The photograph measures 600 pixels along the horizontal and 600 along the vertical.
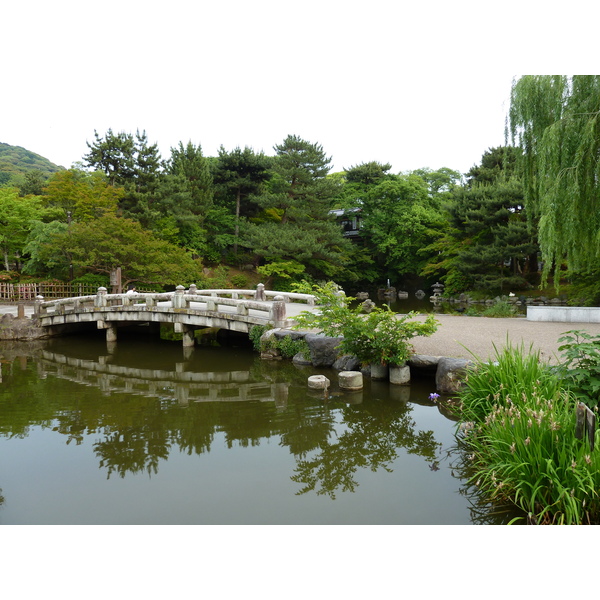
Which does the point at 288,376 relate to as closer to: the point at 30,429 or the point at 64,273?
the point at 30,429

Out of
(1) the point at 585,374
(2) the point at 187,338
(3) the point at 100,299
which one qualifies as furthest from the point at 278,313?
(1) the point at 585,374

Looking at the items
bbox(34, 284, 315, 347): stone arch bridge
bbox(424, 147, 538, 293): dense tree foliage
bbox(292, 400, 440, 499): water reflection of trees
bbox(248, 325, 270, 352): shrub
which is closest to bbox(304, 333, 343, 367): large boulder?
bbox(34, 284, 315, 347): stone arch bridge

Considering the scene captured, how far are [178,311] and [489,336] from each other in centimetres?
801

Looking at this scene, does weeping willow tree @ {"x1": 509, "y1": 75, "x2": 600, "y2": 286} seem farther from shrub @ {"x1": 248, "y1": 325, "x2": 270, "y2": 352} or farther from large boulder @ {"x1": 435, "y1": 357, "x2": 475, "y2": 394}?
shrub @ {"x1": 248, "y1": 325, "x2": 270, "y2": 352}

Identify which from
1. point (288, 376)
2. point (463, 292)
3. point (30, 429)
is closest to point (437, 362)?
point (288, 376)

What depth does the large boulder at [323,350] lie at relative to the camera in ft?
30.8

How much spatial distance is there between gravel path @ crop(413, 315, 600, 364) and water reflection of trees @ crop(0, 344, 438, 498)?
1874 mm

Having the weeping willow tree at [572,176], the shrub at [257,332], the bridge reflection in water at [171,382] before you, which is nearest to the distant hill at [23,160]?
the bridge reflection in water at [171,382]

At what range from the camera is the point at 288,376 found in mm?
9078

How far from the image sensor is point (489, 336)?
30.0 ft

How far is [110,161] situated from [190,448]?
72.2 ft

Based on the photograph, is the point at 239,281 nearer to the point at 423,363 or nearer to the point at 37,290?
the point at 37,290

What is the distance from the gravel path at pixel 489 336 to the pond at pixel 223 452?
3.10 feet

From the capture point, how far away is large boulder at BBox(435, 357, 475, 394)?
6.80 metres
